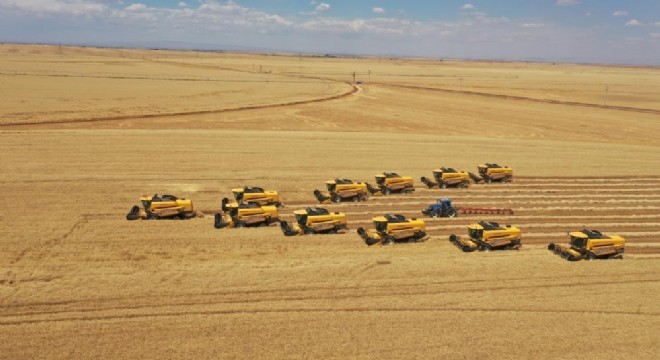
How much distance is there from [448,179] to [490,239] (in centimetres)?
1059

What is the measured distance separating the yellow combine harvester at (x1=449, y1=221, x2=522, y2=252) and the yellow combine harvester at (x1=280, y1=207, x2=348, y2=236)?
554cm

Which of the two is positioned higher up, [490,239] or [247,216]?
[490,239]

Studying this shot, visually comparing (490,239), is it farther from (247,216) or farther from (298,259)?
(247,216)

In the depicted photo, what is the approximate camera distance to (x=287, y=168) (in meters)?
34.5

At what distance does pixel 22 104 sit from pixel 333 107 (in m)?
37.3

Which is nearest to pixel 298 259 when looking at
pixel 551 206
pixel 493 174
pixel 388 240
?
pixel 388 240

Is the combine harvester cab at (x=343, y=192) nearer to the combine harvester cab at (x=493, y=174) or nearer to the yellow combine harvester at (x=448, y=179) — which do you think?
the yellow combine harvester at (x=448, y=179)

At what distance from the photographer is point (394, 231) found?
21344 mm

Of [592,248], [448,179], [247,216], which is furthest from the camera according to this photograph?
[448,179]

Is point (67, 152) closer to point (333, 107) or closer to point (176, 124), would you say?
point (176, 124)

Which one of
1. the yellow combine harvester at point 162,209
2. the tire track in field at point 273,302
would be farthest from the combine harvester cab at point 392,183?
the tire track in field at point 273,302

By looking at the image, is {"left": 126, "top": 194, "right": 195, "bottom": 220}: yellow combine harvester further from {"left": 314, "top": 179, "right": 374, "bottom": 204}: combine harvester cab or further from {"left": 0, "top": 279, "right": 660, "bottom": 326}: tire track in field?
{"left": 0, "top": 279, "right": 660, "bottom": 326}: tire track in field

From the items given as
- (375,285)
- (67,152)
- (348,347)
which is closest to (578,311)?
(375,285)

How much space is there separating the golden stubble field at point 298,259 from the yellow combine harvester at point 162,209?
668 mm
